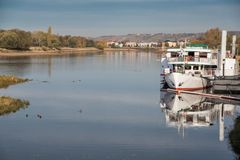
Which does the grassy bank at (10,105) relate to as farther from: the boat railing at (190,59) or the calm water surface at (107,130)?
the boat railing at (190,59)

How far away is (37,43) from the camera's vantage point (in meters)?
85.1

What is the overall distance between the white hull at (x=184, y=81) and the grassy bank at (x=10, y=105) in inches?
334

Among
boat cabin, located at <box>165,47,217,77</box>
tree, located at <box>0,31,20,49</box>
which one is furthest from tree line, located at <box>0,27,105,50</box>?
boat cabin, located at <box>165,47,217,77</box>

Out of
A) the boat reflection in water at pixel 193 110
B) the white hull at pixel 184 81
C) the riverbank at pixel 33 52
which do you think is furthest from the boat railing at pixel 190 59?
the riverbank at pixel 33 52

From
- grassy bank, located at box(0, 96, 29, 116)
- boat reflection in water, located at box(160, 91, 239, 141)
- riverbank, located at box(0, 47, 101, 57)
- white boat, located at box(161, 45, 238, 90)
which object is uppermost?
white boat, located at box(161, 45, 238, 90)

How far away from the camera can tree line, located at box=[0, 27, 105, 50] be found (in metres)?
69.3

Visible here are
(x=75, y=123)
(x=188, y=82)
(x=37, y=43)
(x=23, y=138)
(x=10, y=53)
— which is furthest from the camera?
(x=37, y=43)

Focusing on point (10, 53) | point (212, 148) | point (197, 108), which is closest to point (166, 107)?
point (197, 108)

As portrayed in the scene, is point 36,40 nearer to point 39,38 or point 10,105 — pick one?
point 39,38

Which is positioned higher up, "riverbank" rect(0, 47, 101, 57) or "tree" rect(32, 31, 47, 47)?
"tree" rect(32, 31, 47, 47)

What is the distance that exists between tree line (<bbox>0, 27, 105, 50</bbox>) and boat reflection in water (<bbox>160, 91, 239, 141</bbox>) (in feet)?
169

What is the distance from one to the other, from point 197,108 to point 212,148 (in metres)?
6.89

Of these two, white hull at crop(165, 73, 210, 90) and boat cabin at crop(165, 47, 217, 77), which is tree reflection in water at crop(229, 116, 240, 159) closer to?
white hull at crop(165, 73, 210, 90)

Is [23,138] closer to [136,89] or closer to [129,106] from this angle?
[129,106]
